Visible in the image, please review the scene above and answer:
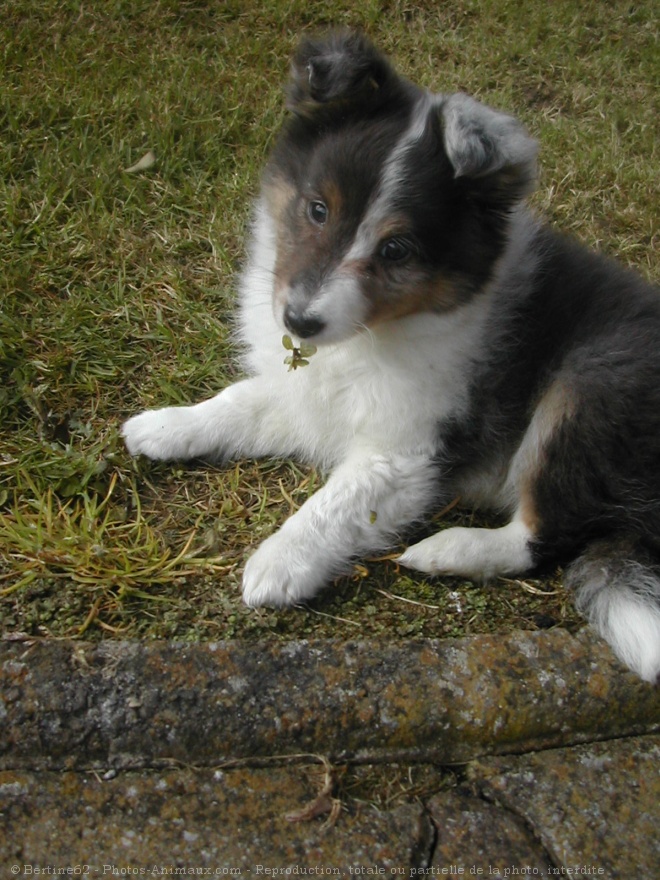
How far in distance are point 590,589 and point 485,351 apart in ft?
2.78

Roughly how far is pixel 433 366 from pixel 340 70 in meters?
0.96

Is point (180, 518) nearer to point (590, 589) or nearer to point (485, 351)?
point (485, 351)

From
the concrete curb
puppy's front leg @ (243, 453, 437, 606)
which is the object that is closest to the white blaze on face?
puppy's front leg @ (243, 453, 437, 606)

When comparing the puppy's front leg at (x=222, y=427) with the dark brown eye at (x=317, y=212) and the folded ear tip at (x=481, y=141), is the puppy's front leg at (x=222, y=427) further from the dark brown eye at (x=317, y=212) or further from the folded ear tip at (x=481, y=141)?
the folded ear tip at (x=481, y=141)

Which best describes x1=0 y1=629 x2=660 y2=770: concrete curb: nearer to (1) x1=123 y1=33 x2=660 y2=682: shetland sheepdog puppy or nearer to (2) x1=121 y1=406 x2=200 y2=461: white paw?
(1) x1=123 y1=33 x2=660 y2=682: shetland sheepdog puppy

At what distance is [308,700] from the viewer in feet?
7.39

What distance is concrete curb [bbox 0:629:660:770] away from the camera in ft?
7.02

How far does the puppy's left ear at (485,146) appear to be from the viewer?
7.59ft

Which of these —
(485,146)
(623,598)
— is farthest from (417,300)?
(623,598)

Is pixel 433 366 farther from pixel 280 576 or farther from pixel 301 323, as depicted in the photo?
pixel 280 576

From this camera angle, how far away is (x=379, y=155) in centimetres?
245

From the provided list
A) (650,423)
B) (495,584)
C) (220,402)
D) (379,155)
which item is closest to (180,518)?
(220,402)

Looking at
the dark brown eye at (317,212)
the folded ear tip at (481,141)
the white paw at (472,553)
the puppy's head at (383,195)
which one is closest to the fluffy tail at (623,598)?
the white paw at (472,553)

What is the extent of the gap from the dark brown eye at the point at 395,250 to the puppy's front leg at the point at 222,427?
75 centimetres
